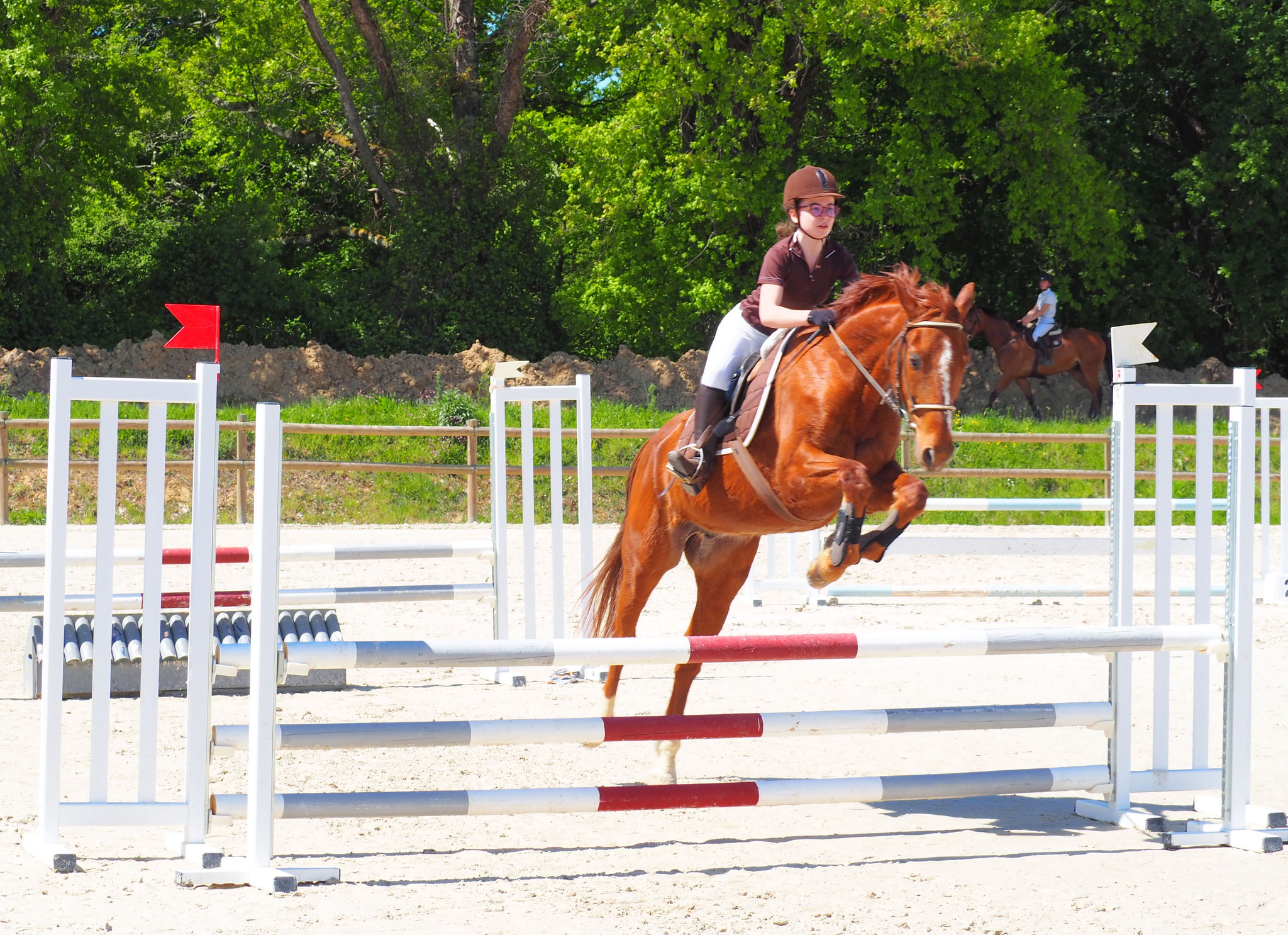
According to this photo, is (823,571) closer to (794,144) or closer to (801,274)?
(801,274)

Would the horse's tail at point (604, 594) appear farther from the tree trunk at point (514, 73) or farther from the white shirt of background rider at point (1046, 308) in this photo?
the tree trunk at point (514, 73)

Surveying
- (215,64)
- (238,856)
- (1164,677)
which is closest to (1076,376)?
(215,64)

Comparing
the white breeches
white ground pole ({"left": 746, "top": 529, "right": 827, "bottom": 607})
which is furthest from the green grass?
the white breeches

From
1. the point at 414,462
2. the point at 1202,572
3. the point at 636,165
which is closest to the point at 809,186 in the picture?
the point at 1202,572

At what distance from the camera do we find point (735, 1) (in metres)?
20.5

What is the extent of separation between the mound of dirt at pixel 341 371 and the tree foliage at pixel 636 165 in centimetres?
199

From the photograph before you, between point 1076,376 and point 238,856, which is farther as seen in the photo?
point 1076,376

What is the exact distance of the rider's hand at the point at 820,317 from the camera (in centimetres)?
479

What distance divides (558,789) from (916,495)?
4.81 feet

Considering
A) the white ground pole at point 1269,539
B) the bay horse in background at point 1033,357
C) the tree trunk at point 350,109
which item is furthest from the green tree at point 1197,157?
the white ground pole at point 1269,539

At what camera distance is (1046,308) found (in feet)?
63.7

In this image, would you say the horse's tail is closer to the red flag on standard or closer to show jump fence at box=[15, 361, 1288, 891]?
show jump fence at box=[15, 361, 1288, 891]

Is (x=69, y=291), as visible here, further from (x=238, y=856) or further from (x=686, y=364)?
(x=238, y=856)

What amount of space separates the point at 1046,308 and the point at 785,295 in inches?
601
